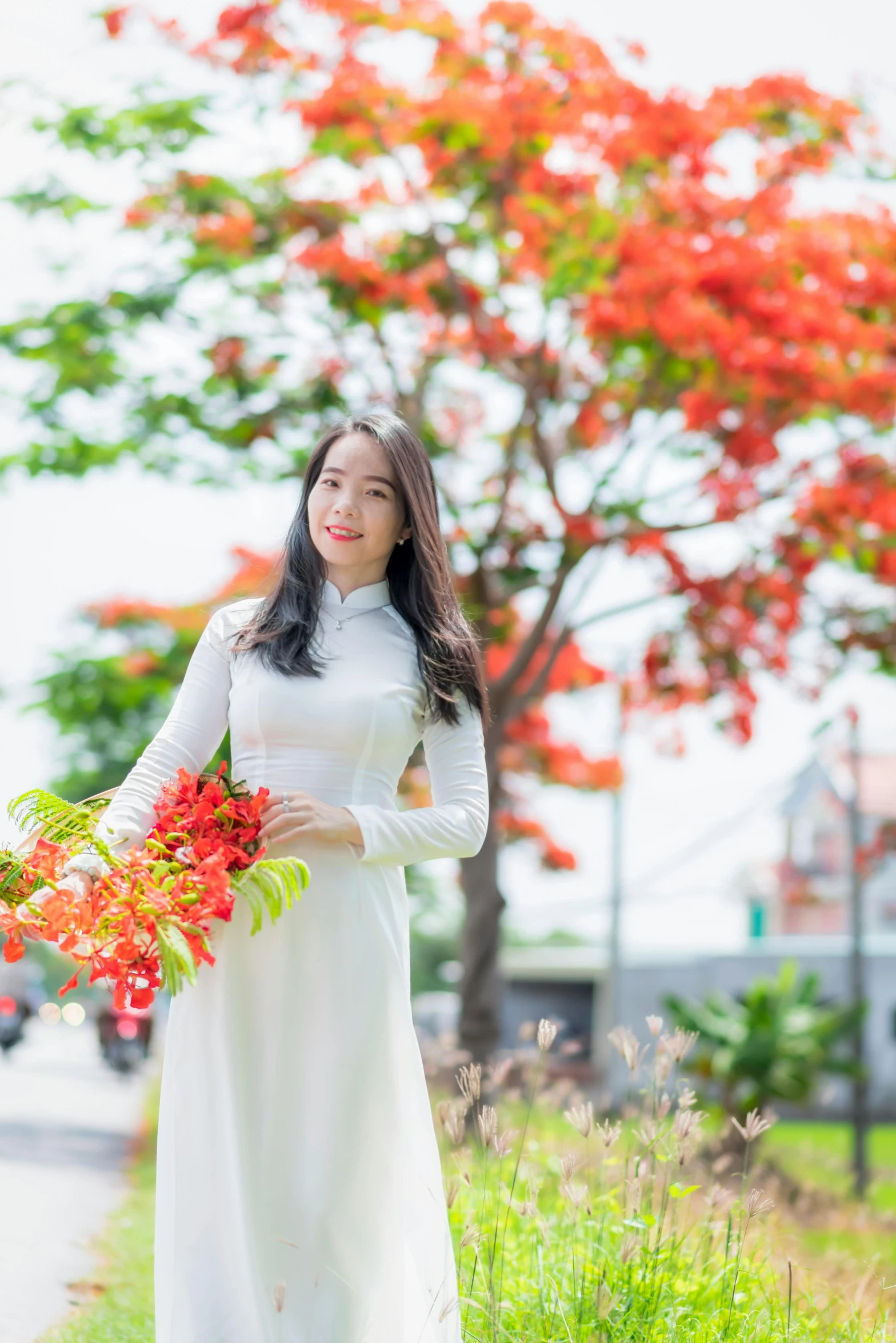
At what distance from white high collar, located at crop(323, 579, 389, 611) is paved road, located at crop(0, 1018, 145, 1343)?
244cm

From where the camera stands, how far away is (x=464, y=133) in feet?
30.9

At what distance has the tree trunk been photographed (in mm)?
10297

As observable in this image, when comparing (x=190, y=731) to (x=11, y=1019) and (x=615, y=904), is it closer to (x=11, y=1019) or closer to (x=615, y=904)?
(x=11, y=1019)

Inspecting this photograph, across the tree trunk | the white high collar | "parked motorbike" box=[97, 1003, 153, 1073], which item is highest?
the white high collar

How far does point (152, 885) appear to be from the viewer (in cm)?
253

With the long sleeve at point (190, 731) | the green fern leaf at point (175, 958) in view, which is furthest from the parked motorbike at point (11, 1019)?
the green fern leaf at point (175, 958)

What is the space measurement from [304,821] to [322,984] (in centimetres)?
35

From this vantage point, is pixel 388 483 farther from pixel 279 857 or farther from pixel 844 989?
pixel 844 989

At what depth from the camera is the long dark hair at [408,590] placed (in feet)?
9.99

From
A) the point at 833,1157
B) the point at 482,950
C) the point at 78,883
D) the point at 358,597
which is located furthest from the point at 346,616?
the point at 833,1157

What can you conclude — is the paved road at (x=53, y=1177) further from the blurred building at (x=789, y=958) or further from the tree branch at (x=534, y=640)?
the blurred building at (x=789, y=958)

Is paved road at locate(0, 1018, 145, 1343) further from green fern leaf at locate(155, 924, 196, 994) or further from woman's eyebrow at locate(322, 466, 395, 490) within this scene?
woman's eyebrow at locate(322, 466, 395, 490)

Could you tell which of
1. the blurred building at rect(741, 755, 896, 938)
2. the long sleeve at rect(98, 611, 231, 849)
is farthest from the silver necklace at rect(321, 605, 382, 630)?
the blurred building at rect(741, 755, 896, 938)

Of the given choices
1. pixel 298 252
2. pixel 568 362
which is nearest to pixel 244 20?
pixel 298 252
